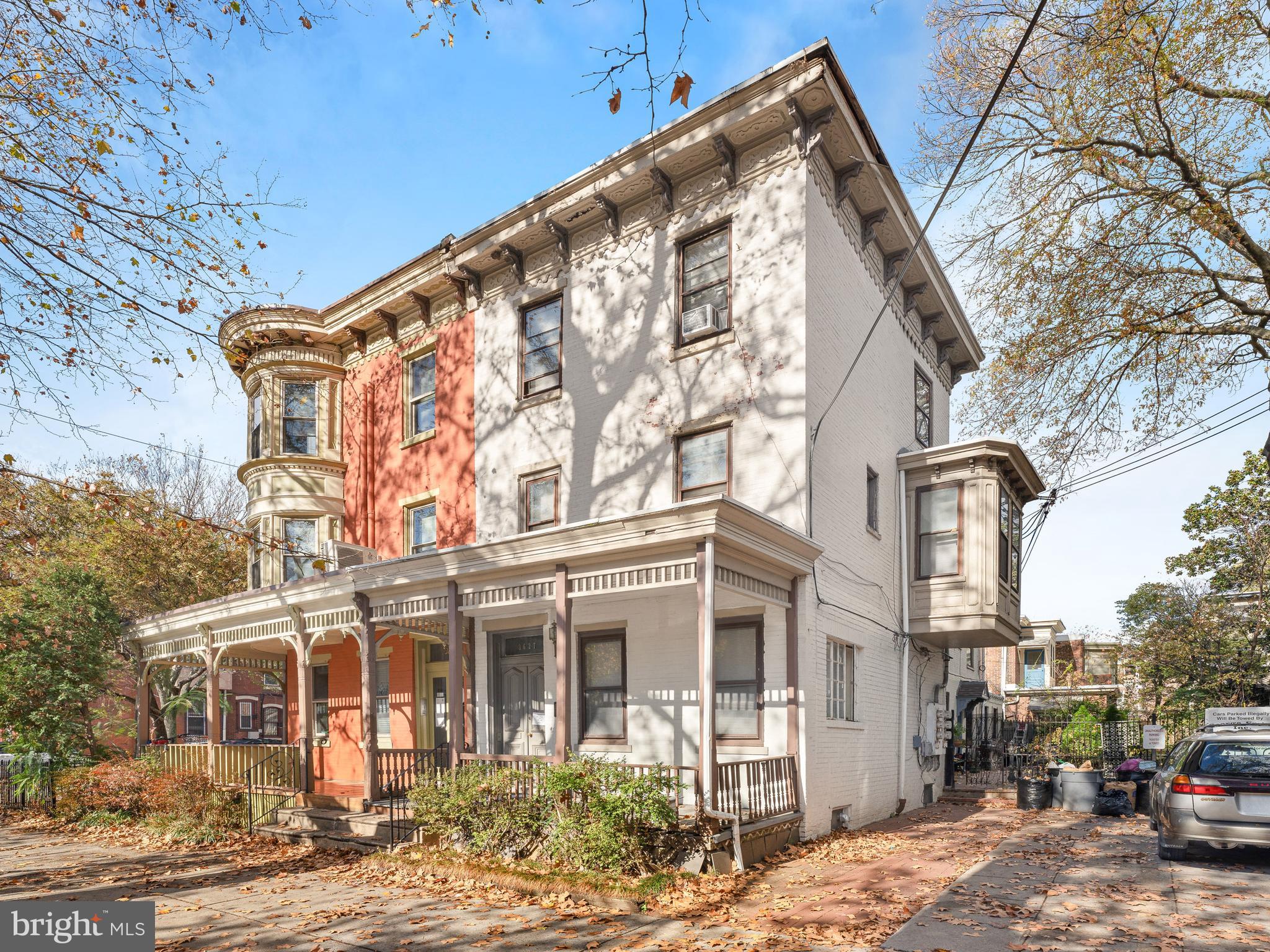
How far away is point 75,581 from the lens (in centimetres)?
1991

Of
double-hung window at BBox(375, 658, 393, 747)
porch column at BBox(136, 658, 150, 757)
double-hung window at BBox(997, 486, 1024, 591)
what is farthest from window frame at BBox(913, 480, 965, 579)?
porch column at BBox(136, 658, 150, 757)

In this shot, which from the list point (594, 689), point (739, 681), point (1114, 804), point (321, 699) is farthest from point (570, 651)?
point (321, 699)

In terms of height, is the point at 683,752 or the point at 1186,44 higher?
the point at 1186,44

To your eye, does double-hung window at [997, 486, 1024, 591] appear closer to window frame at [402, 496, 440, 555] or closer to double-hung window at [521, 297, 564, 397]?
double-hung window at [521, 297, 564, 397]

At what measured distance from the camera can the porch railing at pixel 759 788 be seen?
10336 millimetres

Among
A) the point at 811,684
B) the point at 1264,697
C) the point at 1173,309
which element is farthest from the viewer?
the point at 1264,697

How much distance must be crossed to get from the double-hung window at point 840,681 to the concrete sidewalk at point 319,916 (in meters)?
5.73

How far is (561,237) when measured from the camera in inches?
648

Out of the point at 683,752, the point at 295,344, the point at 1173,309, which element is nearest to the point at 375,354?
the point at 295,344

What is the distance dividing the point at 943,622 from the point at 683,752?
19.6 feet

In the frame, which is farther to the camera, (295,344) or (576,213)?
(295,344)

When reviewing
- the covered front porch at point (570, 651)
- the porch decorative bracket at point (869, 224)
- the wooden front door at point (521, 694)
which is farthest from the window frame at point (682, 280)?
the wooden front door at point (521, 694)

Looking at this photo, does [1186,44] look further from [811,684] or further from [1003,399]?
[811,684]

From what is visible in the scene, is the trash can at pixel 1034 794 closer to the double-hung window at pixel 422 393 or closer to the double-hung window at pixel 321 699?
the double-hung window at pixel 422 393
